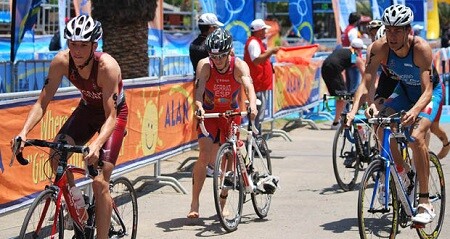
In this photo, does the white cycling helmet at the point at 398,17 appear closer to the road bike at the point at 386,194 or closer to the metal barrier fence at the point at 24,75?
the road bike at the point at 386,194

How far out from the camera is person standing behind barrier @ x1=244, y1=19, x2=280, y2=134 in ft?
44.4

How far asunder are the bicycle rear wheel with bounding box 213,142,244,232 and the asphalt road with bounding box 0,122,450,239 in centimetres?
13

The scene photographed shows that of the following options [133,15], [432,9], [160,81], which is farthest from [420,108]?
[432,9]

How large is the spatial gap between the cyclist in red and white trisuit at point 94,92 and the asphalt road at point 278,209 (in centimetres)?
170

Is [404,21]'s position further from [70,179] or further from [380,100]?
[70,179]

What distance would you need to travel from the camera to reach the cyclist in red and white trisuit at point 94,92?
6.49 metres

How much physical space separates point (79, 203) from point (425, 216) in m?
2.75

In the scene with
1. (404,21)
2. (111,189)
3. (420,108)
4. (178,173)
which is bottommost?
(178,173)

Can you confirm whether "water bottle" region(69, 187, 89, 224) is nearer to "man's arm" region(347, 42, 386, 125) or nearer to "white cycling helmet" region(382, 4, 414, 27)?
"man's arm" region(347, 42, 386, 125)

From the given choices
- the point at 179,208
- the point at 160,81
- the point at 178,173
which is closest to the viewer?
the point at 179,208

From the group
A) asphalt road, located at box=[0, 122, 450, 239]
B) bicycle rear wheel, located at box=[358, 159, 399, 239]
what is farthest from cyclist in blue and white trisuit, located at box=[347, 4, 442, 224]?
asphalt road, located at box=[0, 122, 450, 239]

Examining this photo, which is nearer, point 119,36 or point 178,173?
point 178,173

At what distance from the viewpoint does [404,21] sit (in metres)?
7.67

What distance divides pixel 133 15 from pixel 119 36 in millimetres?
430
